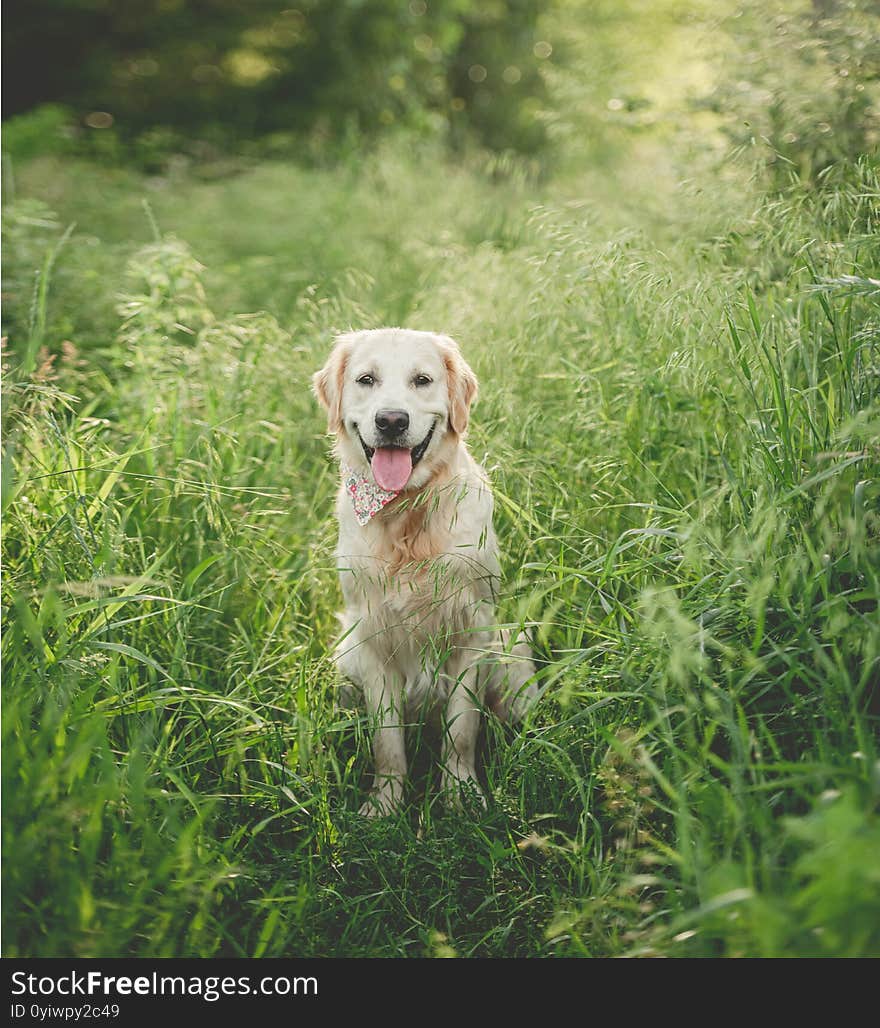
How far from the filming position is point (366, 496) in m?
2.46

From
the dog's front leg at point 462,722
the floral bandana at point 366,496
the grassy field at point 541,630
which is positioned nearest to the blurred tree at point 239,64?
the grassy field at point 541,630

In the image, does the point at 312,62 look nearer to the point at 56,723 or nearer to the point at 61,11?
the point at 61,11

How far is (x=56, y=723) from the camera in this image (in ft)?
5.95

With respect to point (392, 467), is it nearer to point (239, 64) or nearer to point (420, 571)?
point (420, 571)

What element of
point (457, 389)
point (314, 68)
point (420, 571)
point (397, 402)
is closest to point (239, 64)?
point (314, 68)

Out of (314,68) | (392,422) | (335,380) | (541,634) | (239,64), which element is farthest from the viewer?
(239,64)

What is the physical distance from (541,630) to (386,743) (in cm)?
58

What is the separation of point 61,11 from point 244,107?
7.12 ft

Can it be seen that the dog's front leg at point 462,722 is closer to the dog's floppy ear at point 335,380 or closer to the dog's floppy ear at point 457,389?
the dog's floppy ear at point 457,389

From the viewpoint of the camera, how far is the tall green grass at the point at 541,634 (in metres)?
1.63

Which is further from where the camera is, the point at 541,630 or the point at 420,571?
the point at 420,571

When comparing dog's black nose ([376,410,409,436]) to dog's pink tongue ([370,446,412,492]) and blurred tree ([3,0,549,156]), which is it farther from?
blurred tree ([3,0,549,156])

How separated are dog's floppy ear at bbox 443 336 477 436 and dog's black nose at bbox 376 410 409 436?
22cm

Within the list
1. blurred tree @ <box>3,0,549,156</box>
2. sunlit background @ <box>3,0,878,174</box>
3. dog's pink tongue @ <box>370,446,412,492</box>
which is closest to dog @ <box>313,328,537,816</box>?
dog's pink tongue @ <box>370,446,412,492</box>
